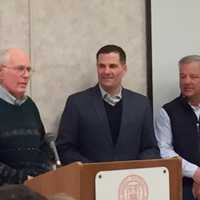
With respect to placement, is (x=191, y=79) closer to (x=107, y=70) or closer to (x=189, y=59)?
(x=189, y=59)

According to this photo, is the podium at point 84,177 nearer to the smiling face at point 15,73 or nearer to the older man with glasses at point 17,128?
the older man with glasses at point 17,128

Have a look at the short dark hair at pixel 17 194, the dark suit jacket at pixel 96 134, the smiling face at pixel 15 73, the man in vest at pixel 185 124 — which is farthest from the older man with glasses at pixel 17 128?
the short dark hair at pixel 17 194

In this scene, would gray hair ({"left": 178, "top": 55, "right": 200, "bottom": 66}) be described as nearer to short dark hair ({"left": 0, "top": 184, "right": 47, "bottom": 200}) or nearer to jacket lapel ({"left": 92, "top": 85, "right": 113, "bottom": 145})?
jacket lapel ({"left": 92, "top": 85, "right": 113, "bottom": 145})

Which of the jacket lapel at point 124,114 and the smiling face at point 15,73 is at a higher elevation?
the smiling face at point 15,73

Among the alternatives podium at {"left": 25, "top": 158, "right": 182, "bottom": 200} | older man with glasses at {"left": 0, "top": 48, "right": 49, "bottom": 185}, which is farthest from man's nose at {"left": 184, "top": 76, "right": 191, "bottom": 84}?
podium at {"left": 25, "top": 158, "right": 182, "bottom": 200}

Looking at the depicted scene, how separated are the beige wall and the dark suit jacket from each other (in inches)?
6.6

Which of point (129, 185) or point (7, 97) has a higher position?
point (7, 97)

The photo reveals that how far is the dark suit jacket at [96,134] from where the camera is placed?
11.6 ft

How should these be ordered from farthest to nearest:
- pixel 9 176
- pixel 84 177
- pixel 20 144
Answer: pixel 20 144 < pixel 9 176 < pixel 84 177

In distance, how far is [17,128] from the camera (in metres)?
3.04

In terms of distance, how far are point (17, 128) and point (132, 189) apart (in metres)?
1.09

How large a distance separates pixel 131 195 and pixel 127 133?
1472mm

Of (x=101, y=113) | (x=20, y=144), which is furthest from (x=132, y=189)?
(x=101, y=113)

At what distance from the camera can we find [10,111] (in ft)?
10.1
